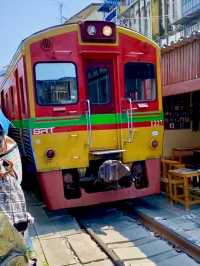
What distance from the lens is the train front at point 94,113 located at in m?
5.91

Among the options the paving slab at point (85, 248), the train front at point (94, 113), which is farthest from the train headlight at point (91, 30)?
the paving slab at point (85, 248)

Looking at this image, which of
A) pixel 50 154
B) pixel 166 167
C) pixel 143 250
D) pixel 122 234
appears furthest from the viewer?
pixel 166 167

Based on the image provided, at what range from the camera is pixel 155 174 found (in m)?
6.61

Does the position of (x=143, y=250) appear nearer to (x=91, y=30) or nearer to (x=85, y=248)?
(x=85, y=248)

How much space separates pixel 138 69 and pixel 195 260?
3459 millimetres

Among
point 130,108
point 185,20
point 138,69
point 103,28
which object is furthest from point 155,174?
point 185,20

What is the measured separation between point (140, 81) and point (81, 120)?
1.37 m

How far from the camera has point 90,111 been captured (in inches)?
244

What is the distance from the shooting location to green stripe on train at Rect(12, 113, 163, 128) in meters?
5.88

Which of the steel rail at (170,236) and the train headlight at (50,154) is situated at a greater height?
the train headlight at (50,154)

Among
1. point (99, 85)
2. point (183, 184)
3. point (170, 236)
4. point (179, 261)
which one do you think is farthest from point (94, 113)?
point (179, 261)

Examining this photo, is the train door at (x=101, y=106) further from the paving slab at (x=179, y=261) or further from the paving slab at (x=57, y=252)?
the paving slab at (x=179, y=261)

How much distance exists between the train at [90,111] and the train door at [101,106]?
0.7 inches

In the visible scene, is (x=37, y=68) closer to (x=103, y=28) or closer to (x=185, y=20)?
(x=103, y=28)
